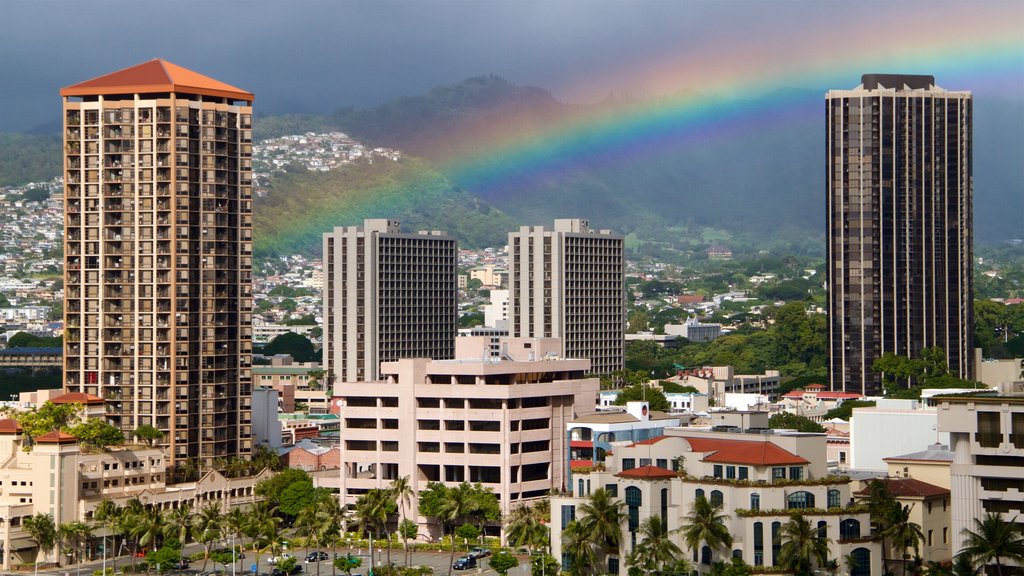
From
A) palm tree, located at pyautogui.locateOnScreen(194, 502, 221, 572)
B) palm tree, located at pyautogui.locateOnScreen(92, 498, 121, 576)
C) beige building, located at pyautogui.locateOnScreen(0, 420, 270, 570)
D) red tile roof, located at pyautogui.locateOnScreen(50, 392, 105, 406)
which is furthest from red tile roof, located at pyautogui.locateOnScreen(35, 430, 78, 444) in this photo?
palm tree, located at pyautogui.locateOnScreen(194, 502, 221, 572)

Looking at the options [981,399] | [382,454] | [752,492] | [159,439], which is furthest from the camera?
[159,439]

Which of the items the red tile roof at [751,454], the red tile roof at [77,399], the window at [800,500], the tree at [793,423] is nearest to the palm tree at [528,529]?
the red tile roof at [751,454]

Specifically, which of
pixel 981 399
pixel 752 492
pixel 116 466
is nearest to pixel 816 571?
pixel 752 492

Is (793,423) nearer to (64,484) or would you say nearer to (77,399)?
(77,399)

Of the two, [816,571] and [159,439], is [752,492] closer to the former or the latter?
[816,571]

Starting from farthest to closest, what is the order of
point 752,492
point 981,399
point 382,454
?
point 382,454 → point 752,492 → point 981,399

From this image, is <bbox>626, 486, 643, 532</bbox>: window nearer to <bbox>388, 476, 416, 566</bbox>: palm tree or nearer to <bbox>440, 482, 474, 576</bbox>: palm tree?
<bbox>388, 476, 416, 566</bbox>: palm tree

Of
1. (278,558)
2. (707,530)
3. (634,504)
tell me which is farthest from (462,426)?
(707,530)
